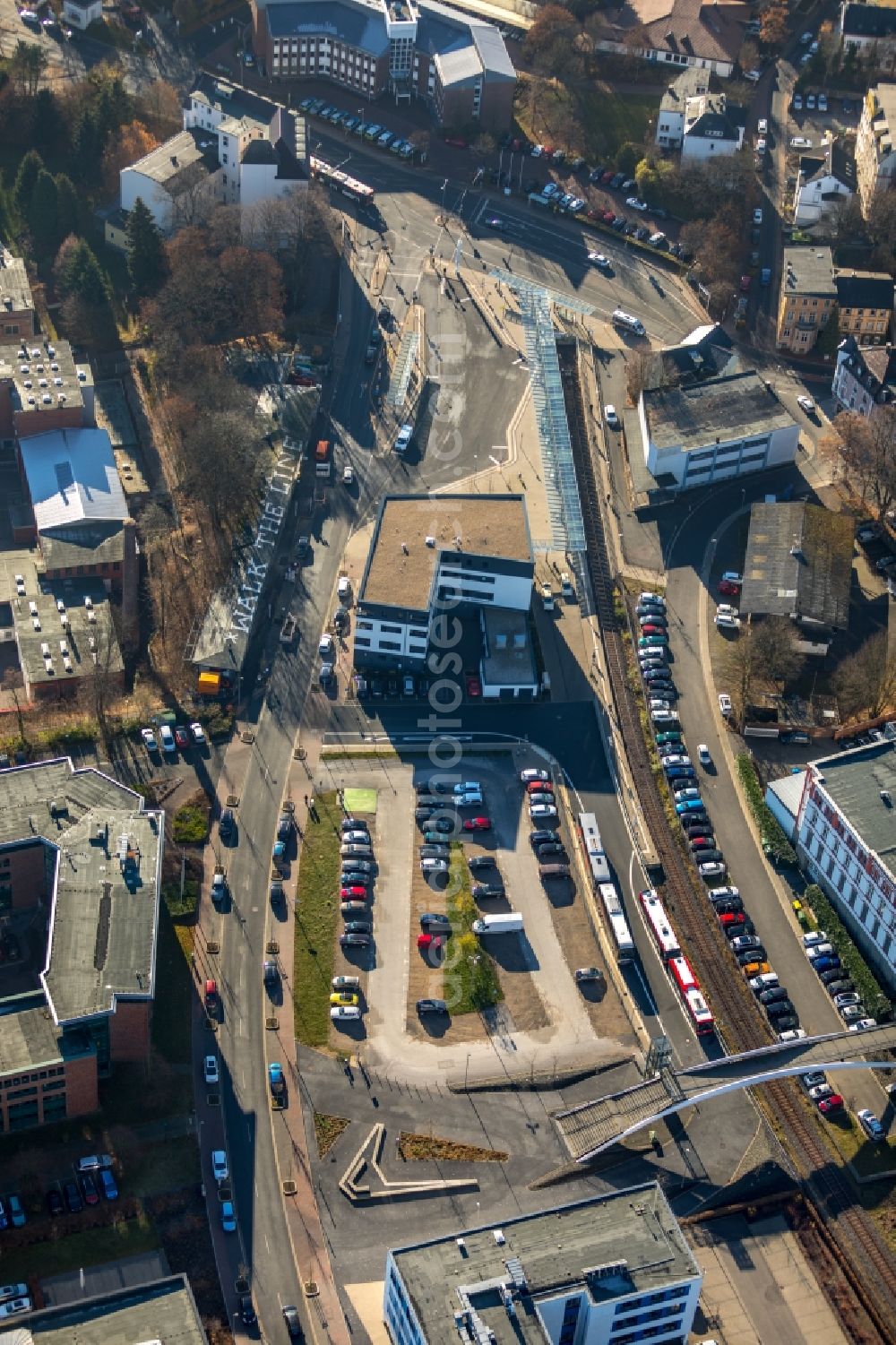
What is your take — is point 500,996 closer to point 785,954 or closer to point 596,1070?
point 596,1070

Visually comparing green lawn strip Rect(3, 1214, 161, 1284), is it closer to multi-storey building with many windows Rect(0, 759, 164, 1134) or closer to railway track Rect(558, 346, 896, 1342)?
multi-storey building with many windows Rect(0, 759, 164, 1134)

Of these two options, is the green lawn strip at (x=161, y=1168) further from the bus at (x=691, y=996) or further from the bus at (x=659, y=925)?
the bus at (x=659, y=925)

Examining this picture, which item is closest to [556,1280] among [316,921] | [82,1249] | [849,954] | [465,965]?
[465,965]

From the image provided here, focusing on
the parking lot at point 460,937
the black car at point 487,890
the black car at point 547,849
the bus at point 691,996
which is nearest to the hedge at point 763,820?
the bus at point 691,996

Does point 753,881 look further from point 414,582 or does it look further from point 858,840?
point 414,582

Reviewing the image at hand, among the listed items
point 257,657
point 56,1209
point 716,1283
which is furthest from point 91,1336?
point 257,657

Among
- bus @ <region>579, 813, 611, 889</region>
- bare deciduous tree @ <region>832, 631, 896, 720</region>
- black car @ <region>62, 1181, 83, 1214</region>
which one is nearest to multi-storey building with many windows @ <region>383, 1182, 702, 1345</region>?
black car @ <region>62, 1181, 83, 1214</region>
